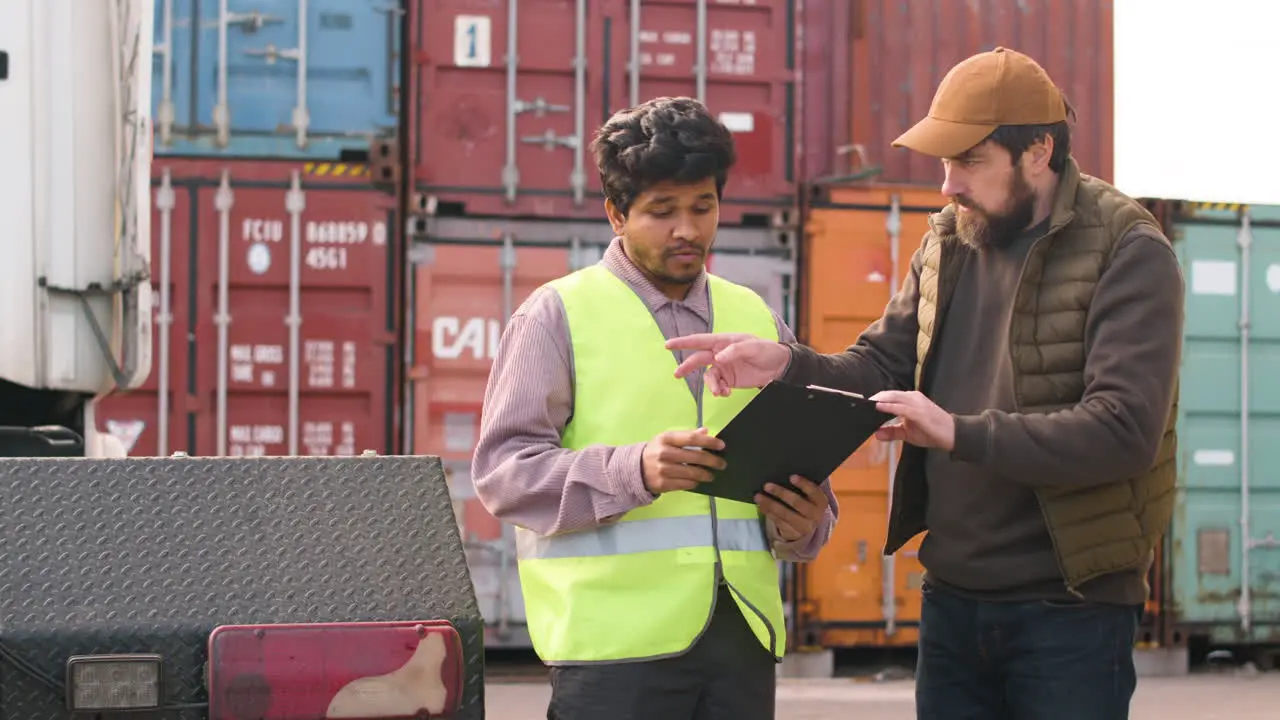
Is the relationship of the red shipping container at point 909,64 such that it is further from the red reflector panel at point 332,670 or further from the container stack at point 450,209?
the red reflector panel at point 332,670

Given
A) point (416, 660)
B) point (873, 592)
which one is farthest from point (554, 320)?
point (873, 592)

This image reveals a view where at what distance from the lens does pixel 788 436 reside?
240 cm

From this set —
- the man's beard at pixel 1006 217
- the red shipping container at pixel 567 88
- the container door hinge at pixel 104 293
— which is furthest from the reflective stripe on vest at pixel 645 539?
the red shipping container at pixel 567 88

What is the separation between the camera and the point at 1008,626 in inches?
108

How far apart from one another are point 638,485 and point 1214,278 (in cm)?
733

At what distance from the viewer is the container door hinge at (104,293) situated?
3.41m

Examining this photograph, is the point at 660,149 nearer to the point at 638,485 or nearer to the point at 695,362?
the point at 695,362

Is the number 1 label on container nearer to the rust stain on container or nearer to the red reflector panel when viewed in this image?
the rust stain on container

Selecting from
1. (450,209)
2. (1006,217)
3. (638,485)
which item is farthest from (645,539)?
(450,209)

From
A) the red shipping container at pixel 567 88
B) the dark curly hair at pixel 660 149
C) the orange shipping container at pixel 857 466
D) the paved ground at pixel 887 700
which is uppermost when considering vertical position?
the red shipping container at pixel 567 88

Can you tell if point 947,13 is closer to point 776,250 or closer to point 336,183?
point 776,250

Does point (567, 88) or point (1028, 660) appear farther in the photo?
point (567, 88)

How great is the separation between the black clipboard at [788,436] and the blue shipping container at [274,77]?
19.7ft

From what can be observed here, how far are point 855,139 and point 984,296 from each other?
6.12 m
